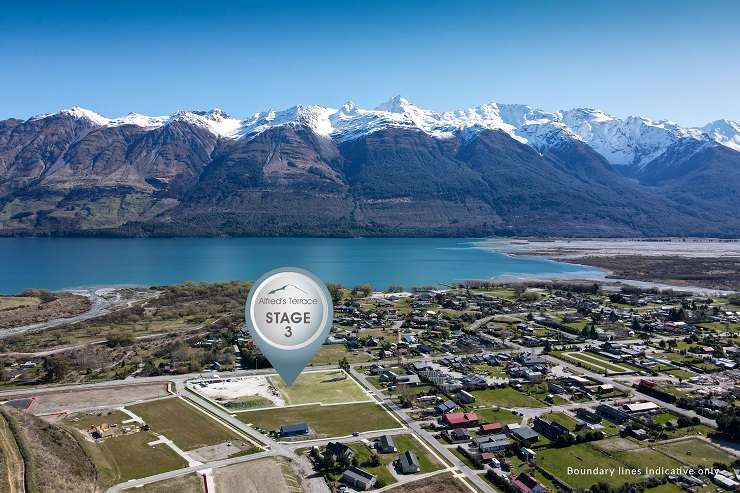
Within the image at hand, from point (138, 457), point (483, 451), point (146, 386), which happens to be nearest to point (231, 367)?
point (146, 386)

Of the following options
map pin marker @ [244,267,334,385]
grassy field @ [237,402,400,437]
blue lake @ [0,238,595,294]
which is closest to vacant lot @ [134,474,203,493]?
grassy field @ [237,402,400,437]

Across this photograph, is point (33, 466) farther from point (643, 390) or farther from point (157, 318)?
point (157, 318)

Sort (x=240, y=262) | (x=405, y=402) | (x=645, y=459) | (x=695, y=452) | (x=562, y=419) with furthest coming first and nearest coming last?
(x=240, y=262)
(x=405, y=402)
(x=562, y=419)
(x=695, y=452)
(x=645, y=459)

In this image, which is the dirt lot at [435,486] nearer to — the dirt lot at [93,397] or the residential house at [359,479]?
the residential house at [359,479]

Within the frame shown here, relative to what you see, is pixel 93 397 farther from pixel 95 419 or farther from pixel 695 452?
pixel 695 452

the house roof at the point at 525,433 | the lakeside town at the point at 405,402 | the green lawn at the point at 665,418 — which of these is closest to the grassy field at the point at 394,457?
the lakeside town at the point at 405,402

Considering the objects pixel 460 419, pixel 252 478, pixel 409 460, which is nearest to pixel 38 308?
pixel 252 478
